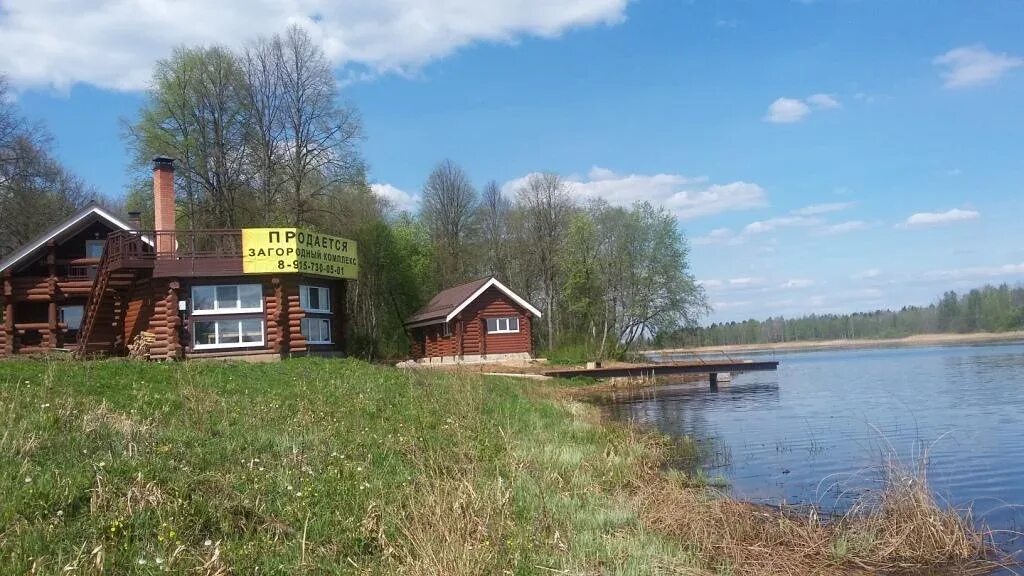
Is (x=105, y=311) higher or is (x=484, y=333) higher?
(x=105, y=311)

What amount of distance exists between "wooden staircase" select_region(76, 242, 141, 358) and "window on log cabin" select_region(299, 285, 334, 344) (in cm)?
652

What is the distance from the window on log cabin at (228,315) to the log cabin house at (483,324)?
42.5ft

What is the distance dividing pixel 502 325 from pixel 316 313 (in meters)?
13.1

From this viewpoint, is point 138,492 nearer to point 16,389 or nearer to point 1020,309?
point 16,389

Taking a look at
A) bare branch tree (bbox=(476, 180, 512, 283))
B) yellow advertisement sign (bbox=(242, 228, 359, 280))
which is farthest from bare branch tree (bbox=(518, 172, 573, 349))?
yellow advertisement sign (bbox=(242, 228, 359, 280))

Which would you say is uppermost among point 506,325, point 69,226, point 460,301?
point 69,226

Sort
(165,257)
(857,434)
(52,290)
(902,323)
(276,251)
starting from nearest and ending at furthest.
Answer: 1. (857,434)
2. (165,257)
3. (276,251)
4. (52,290)
5. (902,323)

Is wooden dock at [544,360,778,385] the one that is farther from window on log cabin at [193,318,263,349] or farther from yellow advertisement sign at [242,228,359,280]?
window on log cabin at [193,318,263,349]

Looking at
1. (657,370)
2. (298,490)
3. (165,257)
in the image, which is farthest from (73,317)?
(298,490)

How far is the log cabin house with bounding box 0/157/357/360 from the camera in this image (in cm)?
2882

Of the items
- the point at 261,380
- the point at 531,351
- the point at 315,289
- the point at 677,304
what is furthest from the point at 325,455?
the point at 677,304

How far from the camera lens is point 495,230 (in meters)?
60.9

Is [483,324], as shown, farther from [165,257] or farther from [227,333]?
[165,257]

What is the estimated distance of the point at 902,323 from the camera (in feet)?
436
